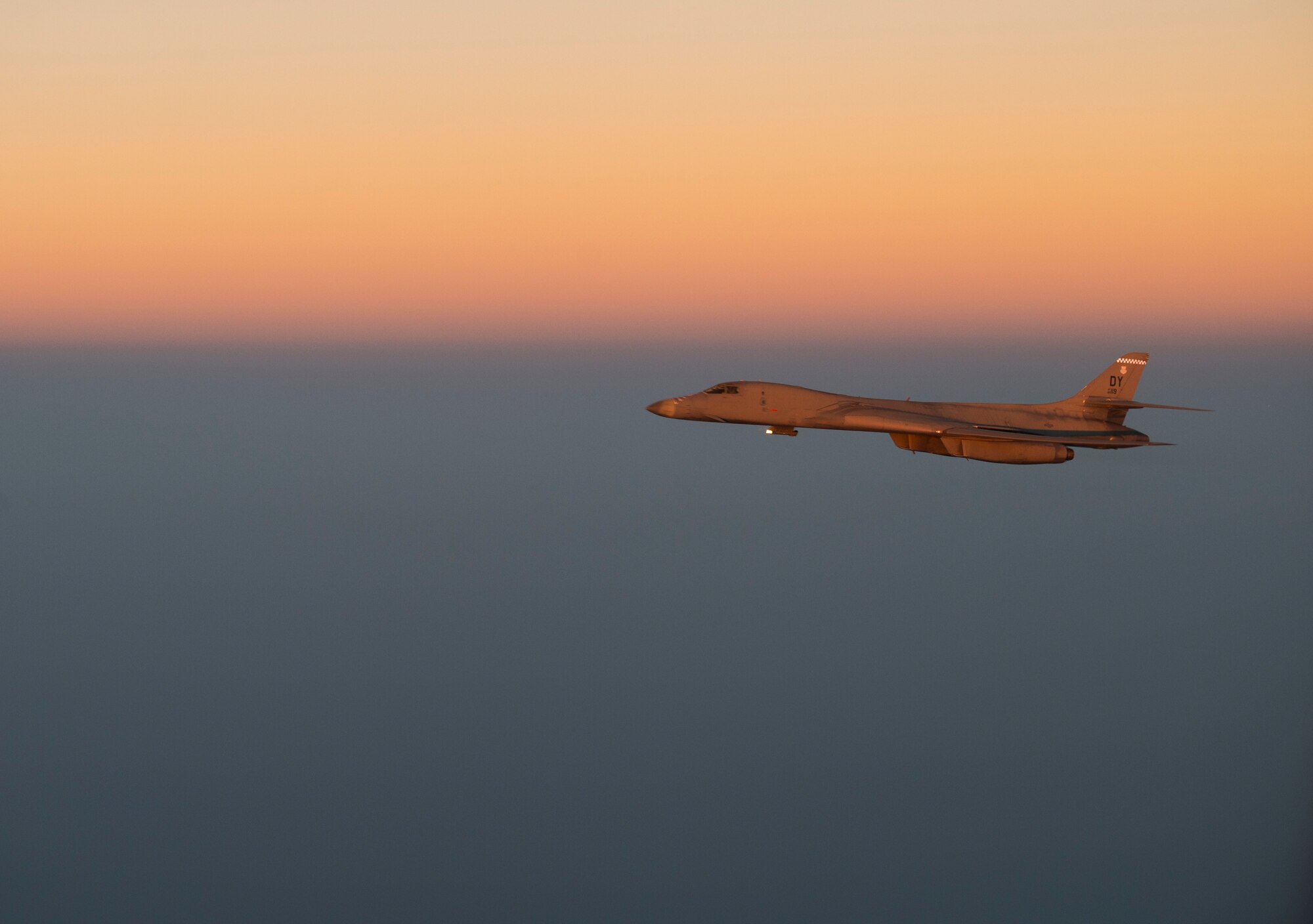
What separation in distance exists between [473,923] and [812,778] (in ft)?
201

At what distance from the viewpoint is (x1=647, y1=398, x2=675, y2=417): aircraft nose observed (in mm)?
65188

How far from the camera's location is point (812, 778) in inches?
7160

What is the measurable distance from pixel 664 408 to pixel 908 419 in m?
14.8

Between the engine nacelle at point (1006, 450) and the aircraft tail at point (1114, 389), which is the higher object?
the aircraft tail at point (1114, 389)

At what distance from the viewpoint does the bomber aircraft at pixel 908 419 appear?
2522 inches

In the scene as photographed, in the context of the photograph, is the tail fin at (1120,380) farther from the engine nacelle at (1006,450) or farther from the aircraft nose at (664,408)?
the aircraft nose at (664,408)

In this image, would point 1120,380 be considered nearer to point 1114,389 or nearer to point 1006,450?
point 1114,389

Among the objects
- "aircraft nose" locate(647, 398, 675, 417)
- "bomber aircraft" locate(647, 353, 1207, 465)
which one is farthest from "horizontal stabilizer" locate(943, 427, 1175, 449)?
"aircraft nose" locate(647, 398, 675, 417)

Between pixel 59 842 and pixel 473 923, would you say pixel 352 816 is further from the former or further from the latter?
pixel 59 842

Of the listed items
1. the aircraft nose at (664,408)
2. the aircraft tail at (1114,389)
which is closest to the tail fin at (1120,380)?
the aircraft tail at (1114,389)

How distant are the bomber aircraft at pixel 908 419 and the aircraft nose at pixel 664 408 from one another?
4 centimetres

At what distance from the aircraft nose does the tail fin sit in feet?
87.5

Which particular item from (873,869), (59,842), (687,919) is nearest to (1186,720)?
(873,869)

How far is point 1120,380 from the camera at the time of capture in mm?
70500
